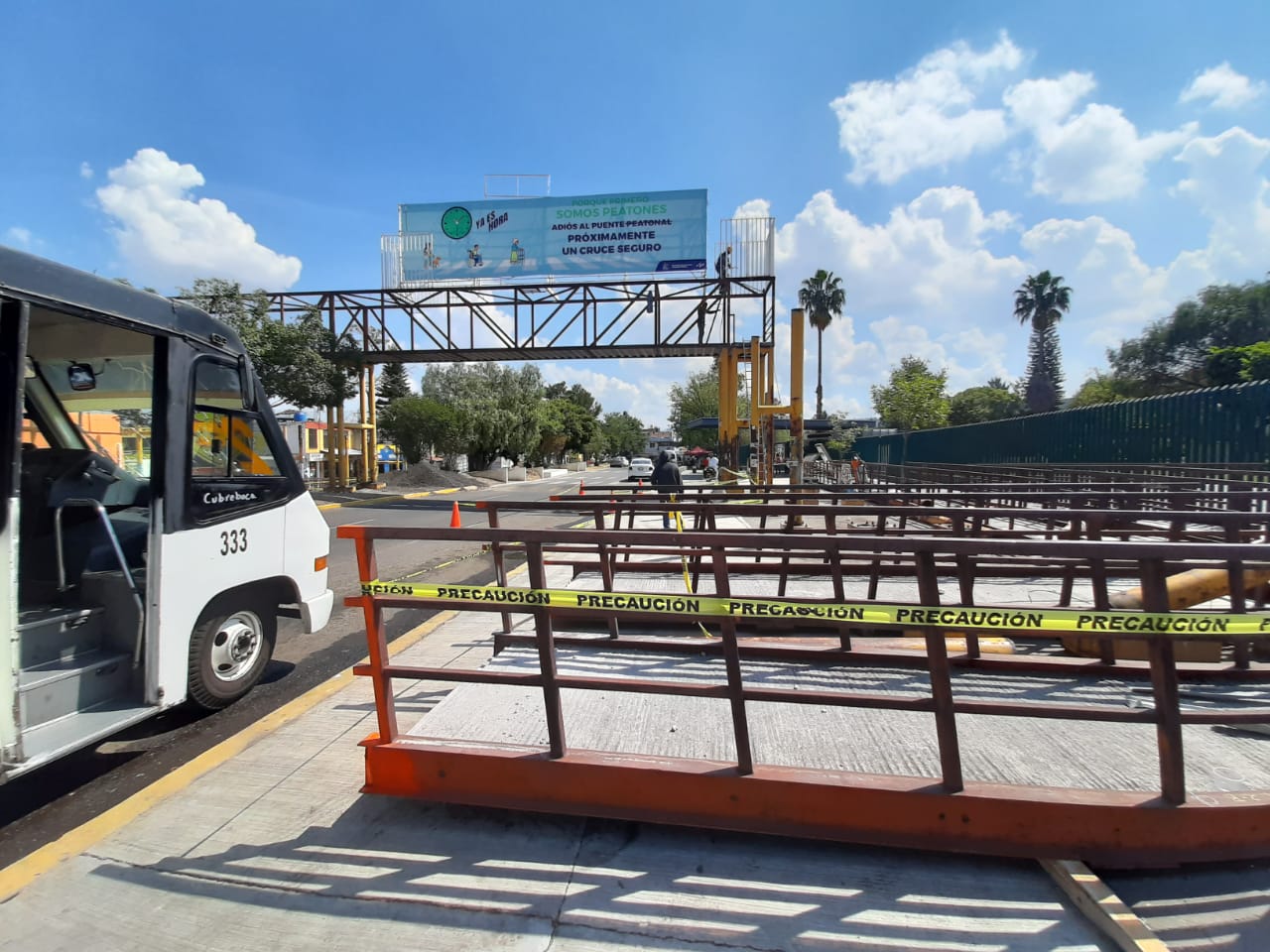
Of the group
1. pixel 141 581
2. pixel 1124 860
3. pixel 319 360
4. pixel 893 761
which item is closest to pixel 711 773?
pixel 893 761

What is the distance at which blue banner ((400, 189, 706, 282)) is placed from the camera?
19062 mm

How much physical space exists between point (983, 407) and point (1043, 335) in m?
7.89

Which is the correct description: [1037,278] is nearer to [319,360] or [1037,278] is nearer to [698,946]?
[319,360]

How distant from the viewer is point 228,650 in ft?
14.2

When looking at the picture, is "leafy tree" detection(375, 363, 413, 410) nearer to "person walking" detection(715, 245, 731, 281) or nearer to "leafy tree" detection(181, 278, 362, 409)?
"leafy tree" detection(181, 278, 362, 409)

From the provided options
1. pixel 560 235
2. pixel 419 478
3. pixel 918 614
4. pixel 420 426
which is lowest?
pixel 918 614

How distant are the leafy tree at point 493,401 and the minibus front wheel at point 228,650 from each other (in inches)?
1106

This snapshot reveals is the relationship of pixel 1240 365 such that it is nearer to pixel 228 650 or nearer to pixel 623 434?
pixel 228 650

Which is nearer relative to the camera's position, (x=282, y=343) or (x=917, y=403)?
(x=282, y=343)

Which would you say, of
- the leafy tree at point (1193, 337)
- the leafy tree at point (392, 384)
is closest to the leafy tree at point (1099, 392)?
the leafy tree at point (1193, 337)

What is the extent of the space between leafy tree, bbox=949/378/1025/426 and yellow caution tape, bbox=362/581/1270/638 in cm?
6274

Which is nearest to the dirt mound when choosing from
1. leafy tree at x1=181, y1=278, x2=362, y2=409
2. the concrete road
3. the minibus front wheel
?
leafy tree at x1=181, y1=278, x2=362, y2=409

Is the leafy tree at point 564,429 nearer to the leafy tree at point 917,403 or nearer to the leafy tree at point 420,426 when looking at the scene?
the leafy tree at point 420,426

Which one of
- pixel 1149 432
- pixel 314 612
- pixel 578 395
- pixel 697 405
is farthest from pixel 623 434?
pixel 314 612
